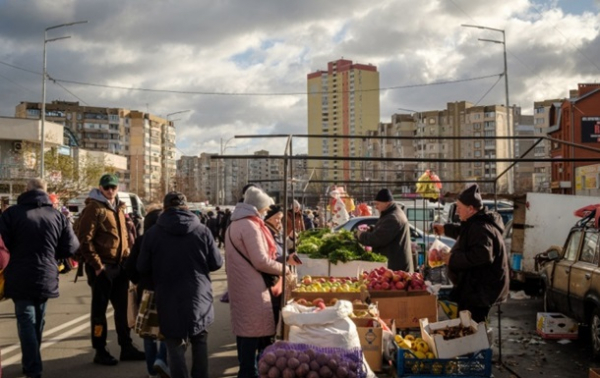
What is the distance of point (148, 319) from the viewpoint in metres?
6.02

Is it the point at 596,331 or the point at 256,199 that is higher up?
the point at 256,199

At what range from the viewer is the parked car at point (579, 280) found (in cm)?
842

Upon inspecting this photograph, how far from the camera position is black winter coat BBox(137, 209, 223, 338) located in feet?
18.6

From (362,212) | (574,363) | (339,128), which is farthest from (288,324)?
(339,128)

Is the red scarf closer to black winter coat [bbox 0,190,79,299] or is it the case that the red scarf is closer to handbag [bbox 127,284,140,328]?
handbag [bbox 127,284,140,328]

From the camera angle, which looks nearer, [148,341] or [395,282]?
[148,341]

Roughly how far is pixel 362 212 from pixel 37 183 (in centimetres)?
1846

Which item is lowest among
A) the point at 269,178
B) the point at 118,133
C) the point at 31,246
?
the point at 31,246

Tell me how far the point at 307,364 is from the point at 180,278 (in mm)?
1459

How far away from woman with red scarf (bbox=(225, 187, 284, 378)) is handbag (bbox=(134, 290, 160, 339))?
73 cm

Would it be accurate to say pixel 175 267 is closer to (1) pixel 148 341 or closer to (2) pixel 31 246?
(1) pixel 148 341

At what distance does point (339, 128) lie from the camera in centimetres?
13500

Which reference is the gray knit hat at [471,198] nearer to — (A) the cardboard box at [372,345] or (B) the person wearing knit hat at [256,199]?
(A) the cardboard box at [372,345]

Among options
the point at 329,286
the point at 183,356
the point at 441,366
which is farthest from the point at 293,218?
the point at 441,366
